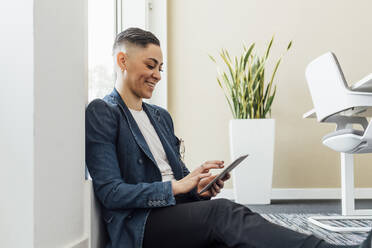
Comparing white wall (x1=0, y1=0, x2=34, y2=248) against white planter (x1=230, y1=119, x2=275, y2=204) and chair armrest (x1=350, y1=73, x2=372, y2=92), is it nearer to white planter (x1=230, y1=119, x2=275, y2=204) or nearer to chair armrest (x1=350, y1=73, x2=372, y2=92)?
chair armrest (x1=350, y1=73, x2=372, y2=92)

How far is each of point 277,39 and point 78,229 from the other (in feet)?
9.54

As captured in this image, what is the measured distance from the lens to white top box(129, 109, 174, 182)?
4.61ft

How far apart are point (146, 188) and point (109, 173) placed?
0.36ft

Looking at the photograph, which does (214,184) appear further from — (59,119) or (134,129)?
(59,119)

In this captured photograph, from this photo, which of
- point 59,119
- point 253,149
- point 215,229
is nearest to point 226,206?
point 215,229

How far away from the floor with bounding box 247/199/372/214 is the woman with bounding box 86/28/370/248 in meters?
1.62

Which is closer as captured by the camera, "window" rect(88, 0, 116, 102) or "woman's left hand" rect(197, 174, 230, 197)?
"woman's left hand" rect(197, 174, 230, 197)

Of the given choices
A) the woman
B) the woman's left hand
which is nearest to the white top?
the woman

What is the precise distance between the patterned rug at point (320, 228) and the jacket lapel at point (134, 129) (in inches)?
34.9

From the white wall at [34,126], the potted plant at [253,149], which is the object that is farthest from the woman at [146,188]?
the potted plant at [253,149]

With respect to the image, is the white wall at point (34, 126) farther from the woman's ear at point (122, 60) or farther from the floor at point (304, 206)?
the floor at point (304, 206)

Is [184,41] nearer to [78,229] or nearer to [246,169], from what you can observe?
[246,169]

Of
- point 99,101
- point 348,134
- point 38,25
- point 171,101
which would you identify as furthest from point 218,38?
point 38,25

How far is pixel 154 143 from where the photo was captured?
4.73 ft
